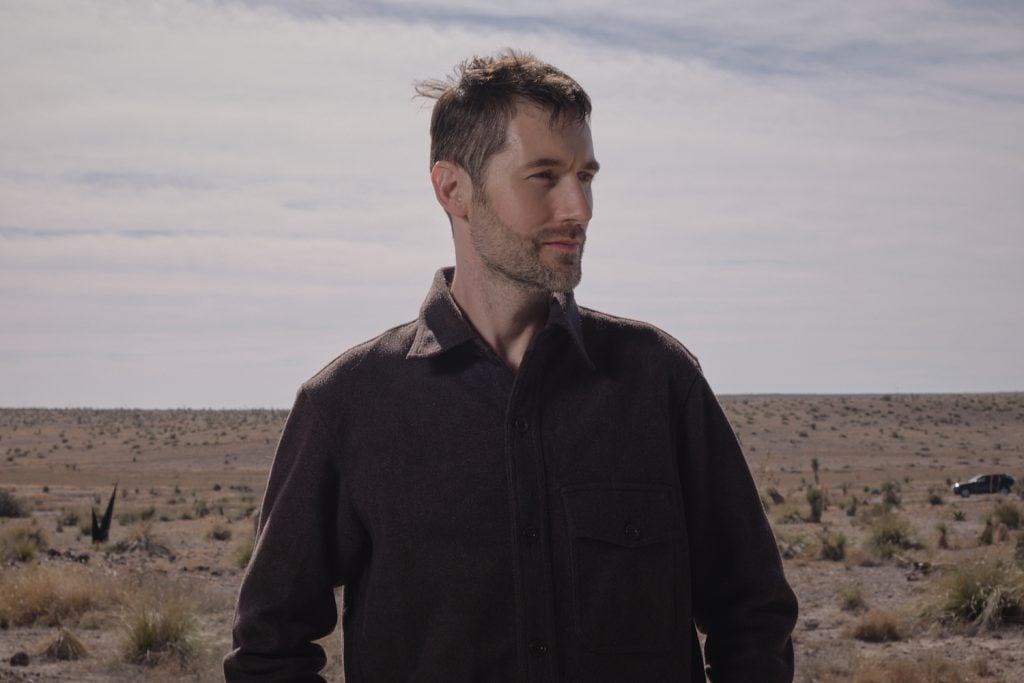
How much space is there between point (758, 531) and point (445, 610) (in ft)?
2.38

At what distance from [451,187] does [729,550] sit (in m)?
1.06

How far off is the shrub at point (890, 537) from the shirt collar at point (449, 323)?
824 inches

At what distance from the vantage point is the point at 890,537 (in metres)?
23.9

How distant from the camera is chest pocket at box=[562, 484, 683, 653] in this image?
2.69 meters

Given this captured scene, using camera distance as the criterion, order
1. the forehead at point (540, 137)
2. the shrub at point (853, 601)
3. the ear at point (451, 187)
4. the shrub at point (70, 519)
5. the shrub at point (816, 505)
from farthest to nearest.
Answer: the shrub at point (70, 519) → the shrub at point (816, 505) → the shrub at point (853, 601) → the ear at point (451, 187) → the forehead at point (540, 137)

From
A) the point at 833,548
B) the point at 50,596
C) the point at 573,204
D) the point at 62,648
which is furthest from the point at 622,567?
the point at 833,548

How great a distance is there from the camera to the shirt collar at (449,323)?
285cm

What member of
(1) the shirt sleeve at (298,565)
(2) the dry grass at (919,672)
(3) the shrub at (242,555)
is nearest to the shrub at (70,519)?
(3) the shrub at (242,555)

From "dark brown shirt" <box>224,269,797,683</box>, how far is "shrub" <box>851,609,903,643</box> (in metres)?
12.8

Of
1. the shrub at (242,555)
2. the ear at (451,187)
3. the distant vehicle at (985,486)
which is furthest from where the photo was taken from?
the distant vehicle at (985,486)

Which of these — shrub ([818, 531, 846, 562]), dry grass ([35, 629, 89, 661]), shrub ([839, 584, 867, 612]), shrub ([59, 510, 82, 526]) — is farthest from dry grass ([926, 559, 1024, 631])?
shrub ([59, 510, 82, 526])

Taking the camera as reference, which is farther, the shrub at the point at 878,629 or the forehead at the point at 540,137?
the shrub at the point at 878,629

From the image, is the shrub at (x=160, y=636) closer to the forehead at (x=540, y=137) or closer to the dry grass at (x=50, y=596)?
the dry grass at (x=50, y=596)

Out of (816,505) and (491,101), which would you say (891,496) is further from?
(491,101)
